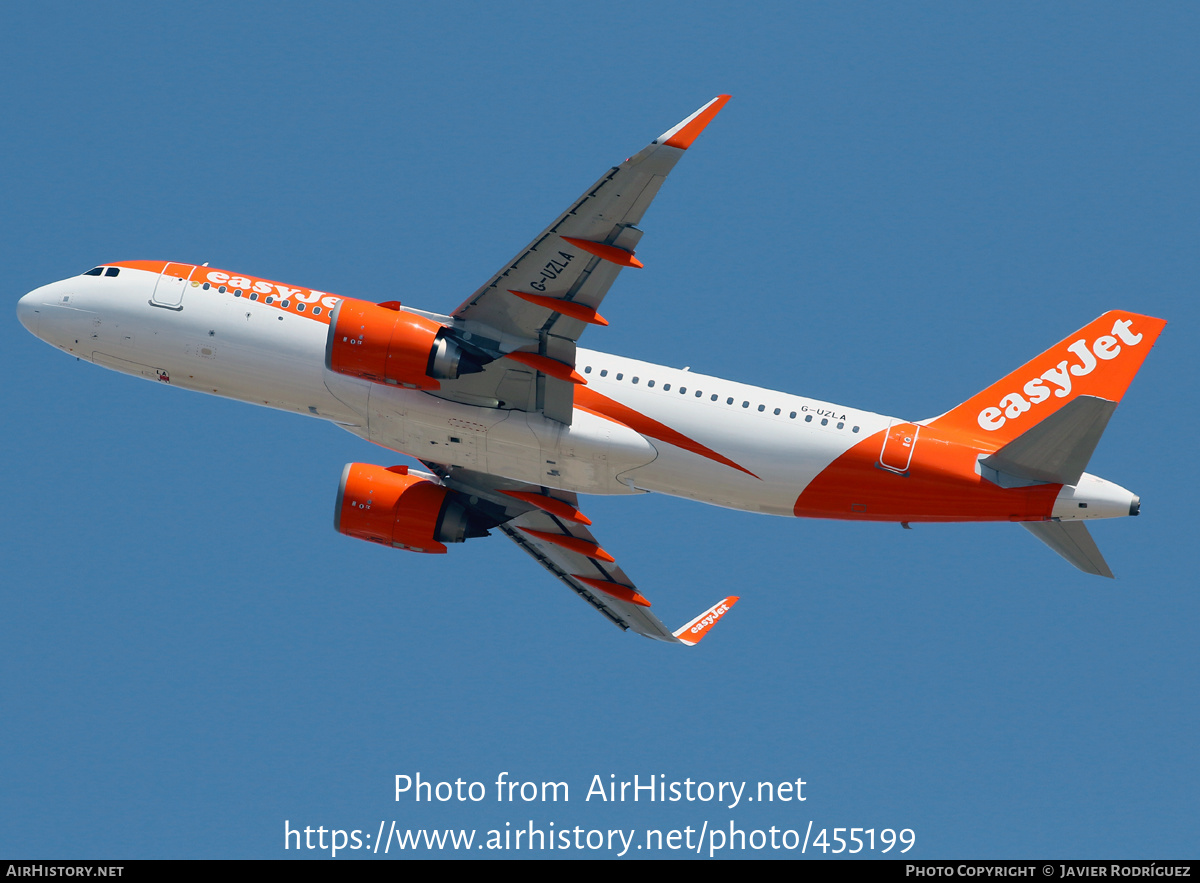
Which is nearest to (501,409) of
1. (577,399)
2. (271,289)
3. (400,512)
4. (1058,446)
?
(577,399)

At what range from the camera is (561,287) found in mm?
30906

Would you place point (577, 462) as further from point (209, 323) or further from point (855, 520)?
point (209, 323)

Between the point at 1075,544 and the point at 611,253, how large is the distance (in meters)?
13.5

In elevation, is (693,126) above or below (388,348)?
above

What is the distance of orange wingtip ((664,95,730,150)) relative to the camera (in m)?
27.5

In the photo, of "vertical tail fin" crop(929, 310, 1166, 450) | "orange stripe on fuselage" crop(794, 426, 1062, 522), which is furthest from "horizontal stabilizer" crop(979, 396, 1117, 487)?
"vertical tail fin" crop(929, 310, 1166, 450)

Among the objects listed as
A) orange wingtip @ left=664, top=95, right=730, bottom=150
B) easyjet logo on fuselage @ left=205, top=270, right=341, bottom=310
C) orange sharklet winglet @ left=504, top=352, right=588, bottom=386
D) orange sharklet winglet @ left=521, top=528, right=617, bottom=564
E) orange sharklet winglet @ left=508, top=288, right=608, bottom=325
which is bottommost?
orange sharklet winglet @ left=521, top=528, right=617, bottom=564

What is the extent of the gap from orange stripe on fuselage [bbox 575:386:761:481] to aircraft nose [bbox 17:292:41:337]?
14395mm

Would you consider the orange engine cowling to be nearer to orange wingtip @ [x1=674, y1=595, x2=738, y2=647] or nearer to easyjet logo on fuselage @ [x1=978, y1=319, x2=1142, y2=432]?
orange wingtip @ [x1=674, y1=595, x2=738, y2=647]

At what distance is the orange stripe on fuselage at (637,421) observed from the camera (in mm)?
33125

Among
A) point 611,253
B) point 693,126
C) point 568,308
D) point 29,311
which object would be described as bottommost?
point 568,308

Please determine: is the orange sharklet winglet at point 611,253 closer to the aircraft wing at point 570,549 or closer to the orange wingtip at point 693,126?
the orange wingtip at point 693,126

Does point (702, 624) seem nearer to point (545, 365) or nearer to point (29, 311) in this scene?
point (545, 365)

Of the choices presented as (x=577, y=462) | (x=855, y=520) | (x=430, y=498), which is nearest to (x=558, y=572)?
(x=430, y=498)
